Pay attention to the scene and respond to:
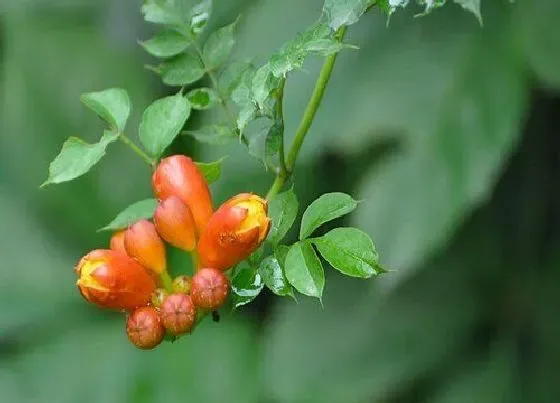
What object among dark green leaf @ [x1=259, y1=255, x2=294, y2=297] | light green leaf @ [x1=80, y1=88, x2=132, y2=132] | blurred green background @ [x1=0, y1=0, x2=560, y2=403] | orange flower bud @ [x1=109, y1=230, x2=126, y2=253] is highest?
light green leaf @ [x1=80, y1=88, x2=132, y2=132]

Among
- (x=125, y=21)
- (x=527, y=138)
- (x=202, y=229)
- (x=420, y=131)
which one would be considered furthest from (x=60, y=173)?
(x=125, y=21)

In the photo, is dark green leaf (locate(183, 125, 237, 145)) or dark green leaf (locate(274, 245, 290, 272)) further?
dark green leaf (locate(183, 125, 237, 145))

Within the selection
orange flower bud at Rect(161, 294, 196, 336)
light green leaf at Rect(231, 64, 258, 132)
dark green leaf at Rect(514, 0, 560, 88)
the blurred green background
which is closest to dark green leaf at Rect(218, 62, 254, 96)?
light green leaf at Rect(231, 64, 258, 132)

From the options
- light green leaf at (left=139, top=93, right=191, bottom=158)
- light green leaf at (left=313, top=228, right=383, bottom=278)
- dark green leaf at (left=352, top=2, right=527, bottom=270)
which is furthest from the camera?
dark green leaf at (left=352, top=2, right=527, bottom=270)

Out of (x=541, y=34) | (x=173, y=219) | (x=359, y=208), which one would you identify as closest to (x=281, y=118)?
(x=173, y=219)

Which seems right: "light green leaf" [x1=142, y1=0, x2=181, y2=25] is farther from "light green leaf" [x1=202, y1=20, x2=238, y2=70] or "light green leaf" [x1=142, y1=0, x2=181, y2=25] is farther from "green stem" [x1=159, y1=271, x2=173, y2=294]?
"green stem" [x1=159, y1=271, x2=173, y2=294]

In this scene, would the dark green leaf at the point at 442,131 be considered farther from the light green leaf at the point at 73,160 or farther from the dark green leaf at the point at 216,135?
the light green leaf at the point at 73,160

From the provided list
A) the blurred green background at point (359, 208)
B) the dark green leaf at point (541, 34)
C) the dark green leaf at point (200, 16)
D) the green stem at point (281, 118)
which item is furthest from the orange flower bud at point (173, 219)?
the dark green leaf at point (541, 34)
